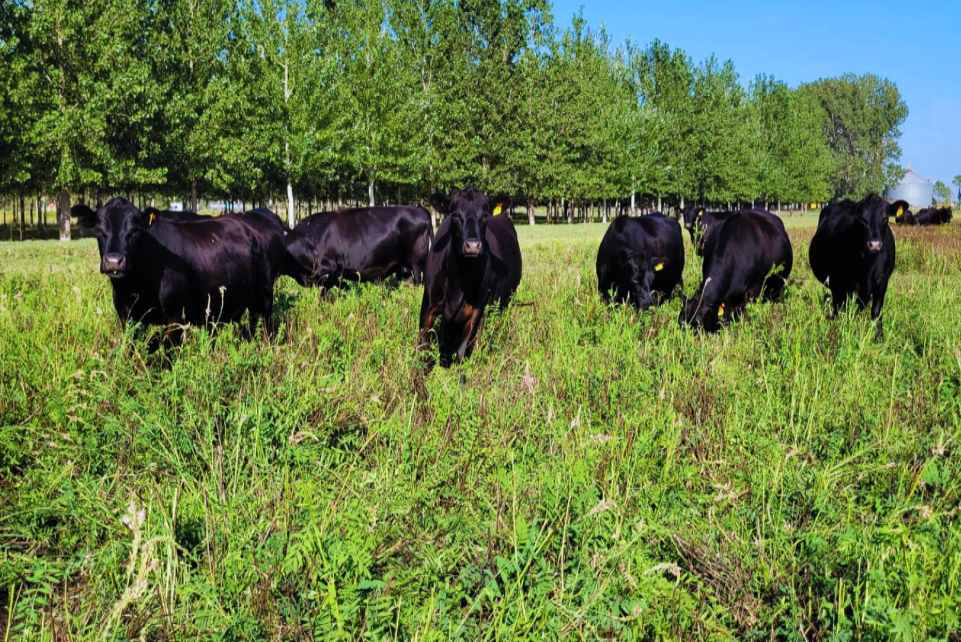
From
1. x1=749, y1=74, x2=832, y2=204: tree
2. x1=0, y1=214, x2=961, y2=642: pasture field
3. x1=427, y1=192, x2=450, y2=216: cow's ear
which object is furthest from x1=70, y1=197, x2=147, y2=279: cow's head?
x1=749, y1=74, x2=832, y2=204: tree

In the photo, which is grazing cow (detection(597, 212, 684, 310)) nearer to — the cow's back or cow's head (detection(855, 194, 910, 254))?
cow's head (detection(855, 194, 910, 254))

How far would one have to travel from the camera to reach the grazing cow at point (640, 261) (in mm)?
7949

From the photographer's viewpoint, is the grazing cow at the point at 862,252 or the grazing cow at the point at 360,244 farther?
the grazing cow at the point at 360,244

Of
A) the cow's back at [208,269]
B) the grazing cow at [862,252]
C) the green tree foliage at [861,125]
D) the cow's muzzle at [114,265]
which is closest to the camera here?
the cow's muzzle at [114,265]

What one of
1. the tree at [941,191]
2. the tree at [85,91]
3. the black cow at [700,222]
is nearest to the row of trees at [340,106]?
the tree at [85,91]

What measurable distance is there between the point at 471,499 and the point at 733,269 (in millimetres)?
5646

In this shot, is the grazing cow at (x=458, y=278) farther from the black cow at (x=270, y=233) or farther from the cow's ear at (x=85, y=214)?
the cow's ear at (x=85, y=214)

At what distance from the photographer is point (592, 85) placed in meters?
44.3

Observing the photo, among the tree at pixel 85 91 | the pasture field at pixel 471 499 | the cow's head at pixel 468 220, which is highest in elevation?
the tree at pixel 85 91

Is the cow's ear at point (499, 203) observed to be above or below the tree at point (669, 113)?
below

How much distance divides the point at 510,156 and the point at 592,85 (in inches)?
381

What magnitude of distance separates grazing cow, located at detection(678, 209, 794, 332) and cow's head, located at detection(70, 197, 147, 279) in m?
4.99

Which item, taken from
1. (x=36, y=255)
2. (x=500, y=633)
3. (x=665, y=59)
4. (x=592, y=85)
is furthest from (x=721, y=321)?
(x=665, y=59)

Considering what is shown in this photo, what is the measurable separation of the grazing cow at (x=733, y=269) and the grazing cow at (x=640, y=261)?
0.64 metres
